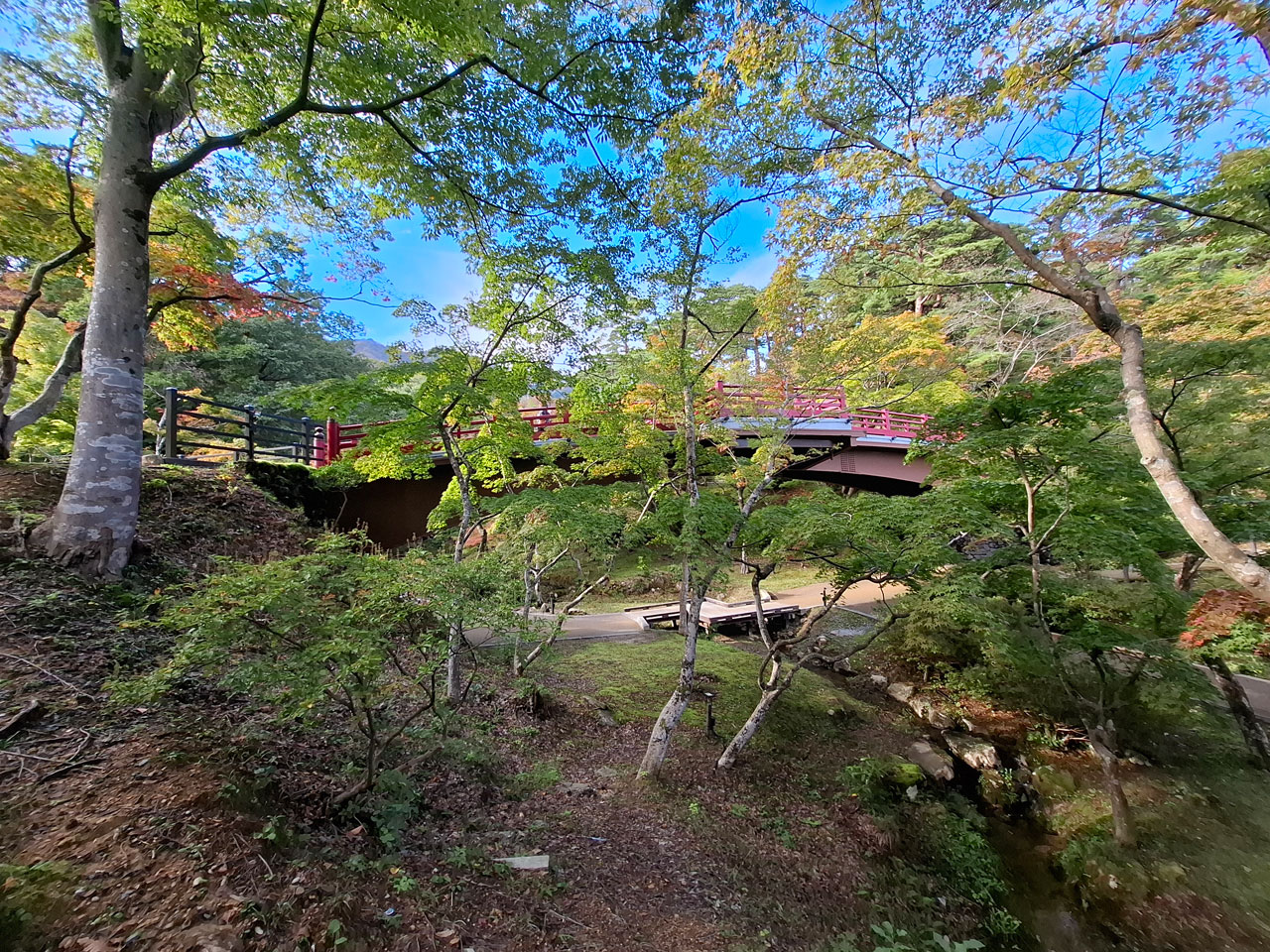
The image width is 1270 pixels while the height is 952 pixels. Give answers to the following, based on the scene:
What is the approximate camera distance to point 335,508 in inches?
340

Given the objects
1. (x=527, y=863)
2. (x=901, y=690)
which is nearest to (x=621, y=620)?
(x=901, y=690)

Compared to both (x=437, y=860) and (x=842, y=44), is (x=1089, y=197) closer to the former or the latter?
(x=842, y=44)

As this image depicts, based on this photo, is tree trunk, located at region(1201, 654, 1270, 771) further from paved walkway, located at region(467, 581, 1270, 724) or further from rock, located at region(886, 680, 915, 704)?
rock, located at region(886, 680, 915, 704)

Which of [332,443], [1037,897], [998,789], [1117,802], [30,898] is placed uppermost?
[332,443]

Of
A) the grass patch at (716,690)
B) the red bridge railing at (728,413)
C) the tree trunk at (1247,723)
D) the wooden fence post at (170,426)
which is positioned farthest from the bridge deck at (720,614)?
the wooden fence post at (170,426)

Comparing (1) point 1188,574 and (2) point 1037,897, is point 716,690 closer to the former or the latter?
(2) point 1037,897

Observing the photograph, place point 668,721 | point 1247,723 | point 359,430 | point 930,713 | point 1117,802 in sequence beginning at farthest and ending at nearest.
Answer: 1. point 359,430
2. point 930,713
3. point 1247,723
4. point 668,721
5. point 1117,802

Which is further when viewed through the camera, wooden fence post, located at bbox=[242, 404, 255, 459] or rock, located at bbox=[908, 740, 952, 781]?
wooden fence post, located at bbox=[242, 404, 255, 459]

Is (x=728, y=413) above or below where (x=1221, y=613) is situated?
above

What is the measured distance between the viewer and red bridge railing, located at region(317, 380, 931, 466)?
22.1 ft

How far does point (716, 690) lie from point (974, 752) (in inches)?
140

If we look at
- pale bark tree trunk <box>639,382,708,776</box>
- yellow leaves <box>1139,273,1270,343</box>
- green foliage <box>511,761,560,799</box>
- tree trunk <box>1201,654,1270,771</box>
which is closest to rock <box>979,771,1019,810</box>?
tree trunk <box>1201,654,1270,771</box>

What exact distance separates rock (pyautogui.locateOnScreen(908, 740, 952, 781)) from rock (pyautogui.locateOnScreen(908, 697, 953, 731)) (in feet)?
2.61

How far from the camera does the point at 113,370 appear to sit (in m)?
4.33
